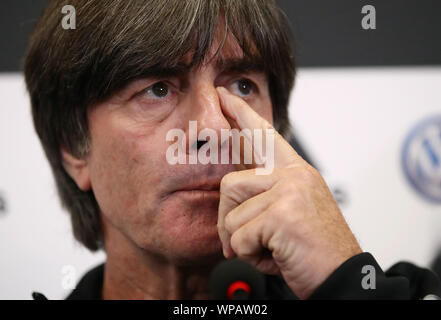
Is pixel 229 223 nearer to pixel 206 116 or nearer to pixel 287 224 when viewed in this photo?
pixel 287 224

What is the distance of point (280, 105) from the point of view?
1386 mm

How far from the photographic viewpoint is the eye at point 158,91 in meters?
1.11

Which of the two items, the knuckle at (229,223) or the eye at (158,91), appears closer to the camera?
the knuckle at (229,223)

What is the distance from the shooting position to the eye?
1114 millimetres

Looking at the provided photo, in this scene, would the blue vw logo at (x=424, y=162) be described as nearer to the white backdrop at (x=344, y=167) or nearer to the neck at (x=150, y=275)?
the white backdrop at (x=344, y=167)

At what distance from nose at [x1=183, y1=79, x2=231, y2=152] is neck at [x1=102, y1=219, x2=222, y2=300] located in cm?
34

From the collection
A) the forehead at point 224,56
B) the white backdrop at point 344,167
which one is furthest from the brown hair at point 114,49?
the white backdrop at point 344,167

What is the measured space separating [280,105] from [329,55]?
56cm

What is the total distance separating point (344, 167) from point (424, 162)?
0.30 m

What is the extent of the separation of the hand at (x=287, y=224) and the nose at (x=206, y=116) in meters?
0.11

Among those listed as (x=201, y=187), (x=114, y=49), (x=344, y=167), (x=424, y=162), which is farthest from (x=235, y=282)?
(x=424, y=162)

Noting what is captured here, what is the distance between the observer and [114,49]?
1.08 metres

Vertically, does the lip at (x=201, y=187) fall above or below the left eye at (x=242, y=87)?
below
